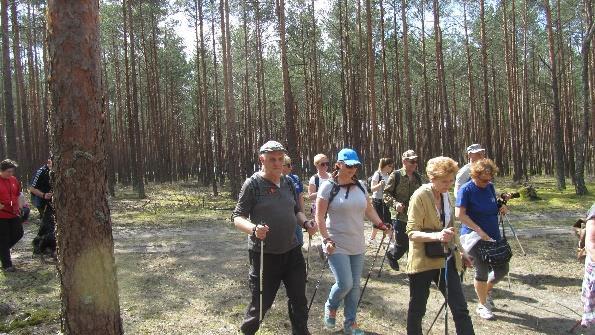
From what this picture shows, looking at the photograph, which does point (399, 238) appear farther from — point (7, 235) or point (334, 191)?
point (7, 235)

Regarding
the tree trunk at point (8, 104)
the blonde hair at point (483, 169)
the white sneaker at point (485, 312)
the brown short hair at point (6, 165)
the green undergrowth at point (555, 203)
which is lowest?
the white sneaker at point (485, 312)

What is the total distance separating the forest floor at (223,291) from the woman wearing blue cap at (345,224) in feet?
2.65

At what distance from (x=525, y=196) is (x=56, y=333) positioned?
50.3 ft

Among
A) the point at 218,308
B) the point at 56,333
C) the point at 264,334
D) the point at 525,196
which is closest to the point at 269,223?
the point at 264,334

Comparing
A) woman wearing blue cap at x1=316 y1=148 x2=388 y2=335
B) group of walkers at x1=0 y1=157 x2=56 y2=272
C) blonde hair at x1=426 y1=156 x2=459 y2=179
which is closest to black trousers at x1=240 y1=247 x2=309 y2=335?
woman wearing blue cap at x1=316 y1=148 x2=388 y2=335

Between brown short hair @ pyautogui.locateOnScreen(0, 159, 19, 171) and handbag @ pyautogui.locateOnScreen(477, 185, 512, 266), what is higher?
brown short hair @ pyautogui.locateOnScreen(0, 159, 19, 171)

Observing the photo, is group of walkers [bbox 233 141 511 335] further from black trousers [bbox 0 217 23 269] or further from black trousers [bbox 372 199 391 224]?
black trousers [bbox 0 217 23 269]

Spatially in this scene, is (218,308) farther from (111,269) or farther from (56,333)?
(111,269)

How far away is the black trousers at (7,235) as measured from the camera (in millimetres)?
7395

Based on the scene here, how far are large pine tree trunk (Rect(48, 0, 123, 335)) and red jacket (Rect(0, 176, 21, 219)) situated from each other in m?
4.82

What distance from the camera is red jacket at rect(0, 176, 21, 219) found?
7.25 meters

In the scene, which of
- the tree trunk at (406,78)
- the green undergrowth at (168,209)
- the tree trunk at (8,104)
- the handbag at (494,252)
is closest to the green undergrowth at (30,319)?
the handbag at (494,252)

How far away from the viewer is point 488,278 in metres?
A: 5.43

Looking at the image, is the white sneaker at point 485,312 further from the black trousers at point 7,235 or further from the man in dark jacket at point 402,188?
the black trousers at point 7,235
